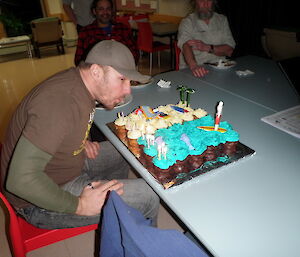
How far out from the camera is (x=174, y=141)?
1.08 metres

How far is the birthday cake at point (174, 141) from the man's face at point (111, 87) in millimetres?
190

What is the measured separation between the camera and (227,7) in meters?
3.99

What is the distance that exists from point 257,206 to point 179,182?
27 cm

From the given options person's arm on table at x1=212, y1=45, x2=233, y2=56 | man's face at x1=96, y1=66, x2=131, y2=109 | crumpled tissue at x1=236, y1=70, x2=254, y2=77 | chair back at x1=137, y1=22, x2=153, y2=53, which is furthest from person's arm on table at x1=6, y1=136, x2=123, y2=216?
chair back at x1=137, y1=22, x2=153, y2=53

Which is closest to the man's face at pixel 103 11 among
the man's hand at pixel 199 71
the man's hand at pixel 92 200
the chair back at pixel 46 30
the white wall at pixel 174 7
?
the man's hand at pixel 199 71

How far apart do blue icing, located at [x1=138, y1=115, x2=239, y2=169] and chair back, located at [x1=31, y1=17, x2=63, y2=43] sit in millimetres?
5925

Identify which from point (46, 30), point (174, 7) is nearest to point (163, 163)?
point (174, 7)

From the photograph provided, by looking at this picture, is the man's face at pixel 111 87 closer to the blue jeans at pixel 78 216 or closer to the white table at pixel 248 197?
the white table at pixel 248 197

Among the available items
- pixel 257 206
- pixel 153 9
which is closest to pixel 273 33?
pixel 257 206

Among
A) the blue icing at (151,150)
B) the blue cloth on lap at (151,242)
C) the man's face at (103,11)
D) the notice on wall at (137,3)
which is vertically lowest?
the blue icing at (151,150)

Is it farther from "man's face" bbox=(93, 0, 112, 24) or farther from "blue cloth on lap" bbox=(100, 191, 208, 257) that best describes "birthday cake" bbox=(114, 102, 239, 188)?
"man's face" bbox=(93, 0, 112, 24)

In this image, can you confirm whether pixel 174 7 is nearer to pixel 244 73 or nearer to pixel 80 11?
pixel 80 11

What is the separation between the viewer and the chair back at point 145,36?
4.18m

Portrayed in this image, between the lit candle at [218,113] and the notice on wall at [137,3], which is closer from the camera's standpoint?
the lit candle at [218,113]
